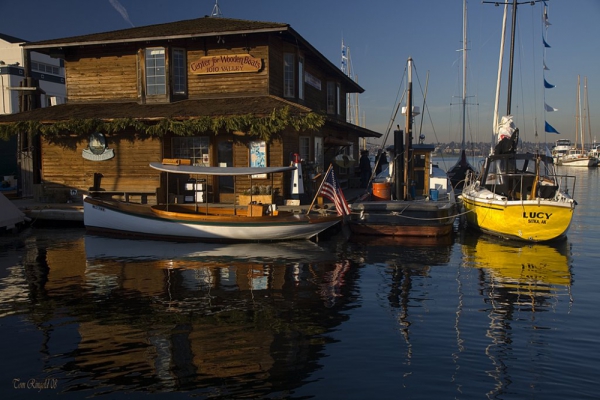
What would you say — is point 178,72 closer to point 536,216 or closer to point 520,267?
point 536,216

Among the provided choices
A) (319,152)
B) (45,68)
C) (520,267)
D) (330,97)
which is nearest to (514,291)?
(520,267)

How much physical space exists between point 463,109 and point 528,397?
39867 mm

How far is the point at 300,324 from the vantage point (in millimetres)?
8383

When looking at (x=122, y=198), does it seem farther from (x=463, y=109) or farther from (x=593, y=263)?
(x=463, y=109)

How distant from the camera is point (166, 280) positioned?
1130 centimetres

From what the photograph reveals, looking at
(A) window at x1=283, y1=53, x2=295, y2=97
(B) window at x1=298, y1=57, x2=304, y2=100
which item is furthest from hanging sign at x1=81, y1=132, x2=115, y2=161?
(B) window at x1=298, y1=57, x2=304, y2=100

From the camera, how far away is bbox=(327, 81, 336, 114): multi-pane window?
97.2 feet

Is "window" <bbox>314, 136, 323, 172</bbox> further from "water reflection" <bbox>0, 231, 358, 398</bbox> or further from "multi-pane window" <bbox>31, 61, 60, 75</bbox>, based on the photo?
"multi-pane window" <bbox>31, 61, 60, 75</bbox>

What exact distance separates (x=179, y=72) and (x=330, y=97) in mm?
10865

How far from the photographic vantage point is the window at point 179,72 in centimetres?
2143

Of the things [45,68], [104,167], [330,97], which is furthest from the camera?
[45,68]

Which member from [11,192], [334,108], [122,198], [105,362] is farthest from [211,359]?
[334,108]

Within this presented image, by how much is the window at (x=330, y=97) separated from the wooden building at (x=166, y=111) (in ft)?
21.8

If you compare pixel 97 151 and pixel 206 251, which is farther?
pixel 97 151
